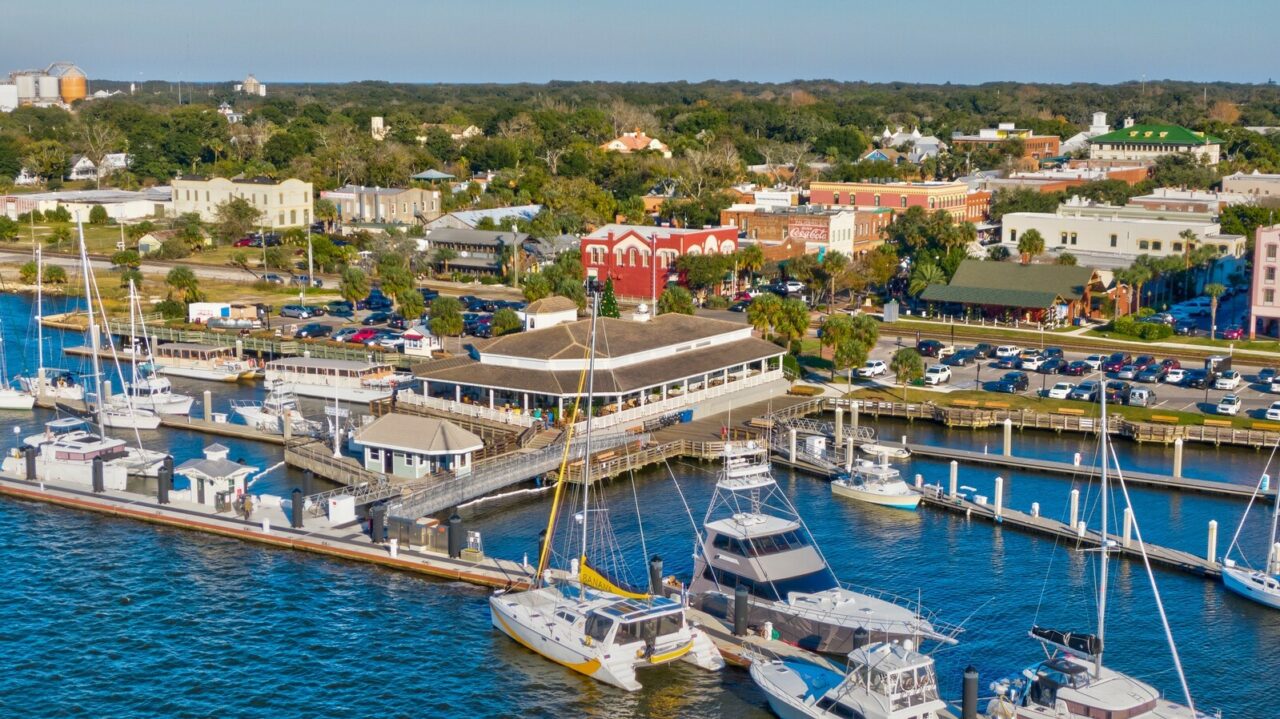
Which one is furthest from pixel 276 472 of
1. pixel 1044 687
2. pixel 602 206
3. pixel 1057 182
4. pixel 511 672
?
pixel 1057 182

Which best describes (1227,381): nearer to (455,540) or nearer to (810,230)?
(810,230)

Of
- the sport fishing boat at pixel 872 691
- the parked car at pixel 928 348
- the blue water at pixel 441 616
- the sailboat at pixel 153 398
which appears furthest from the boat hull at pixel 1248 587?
the sailboat at pixel 153 398

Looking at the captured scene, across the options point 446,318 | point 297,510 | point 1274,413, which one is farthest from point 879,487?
point 446,318

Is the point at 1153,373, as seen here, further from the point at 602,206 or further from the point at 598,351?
the point at 602,206

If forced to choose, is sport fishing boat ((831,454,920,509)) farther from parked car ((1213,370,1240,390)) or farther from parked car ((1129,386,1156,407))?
parked car ((1213,370,1240,390))

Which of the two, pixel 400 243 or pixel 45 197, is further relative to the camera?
pixel 45 197
